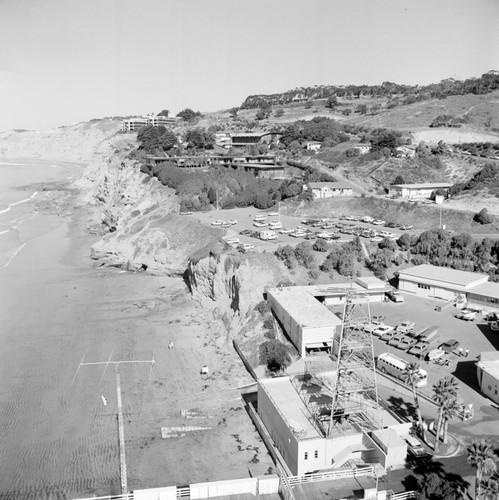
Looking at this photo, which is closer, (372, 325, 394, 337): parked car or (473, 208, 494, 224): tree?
(372, 325, 394, 337): parked car

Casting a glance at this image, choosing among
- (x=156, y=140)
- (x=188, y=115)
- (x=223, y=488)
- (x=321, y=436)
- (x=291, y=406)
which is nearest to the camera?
(x=223, y=488)

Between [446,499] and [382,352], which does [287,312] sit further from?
[446,499]

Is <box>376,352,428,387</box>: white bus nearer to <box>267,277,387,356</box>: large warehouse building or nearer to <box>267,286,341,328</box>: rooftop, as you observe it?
<box>267,277,387,356</box>: large warehouse building

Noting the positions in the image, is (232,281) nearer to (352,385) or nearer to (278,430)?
(278,430)

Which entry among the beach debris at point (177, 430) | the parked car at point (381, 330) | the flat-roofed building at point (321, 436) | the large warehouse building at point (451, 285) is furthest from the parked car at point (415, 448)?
the large warehouse building at point (451, 285)

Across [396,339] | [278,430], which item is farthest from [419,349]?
[278,430]

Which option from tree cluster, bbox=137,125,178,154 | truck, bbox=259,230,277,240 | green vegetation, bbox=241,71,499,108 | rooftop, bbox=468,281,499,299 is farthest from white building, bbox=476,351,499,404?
green vegetation, bbox=241,71,499,108
